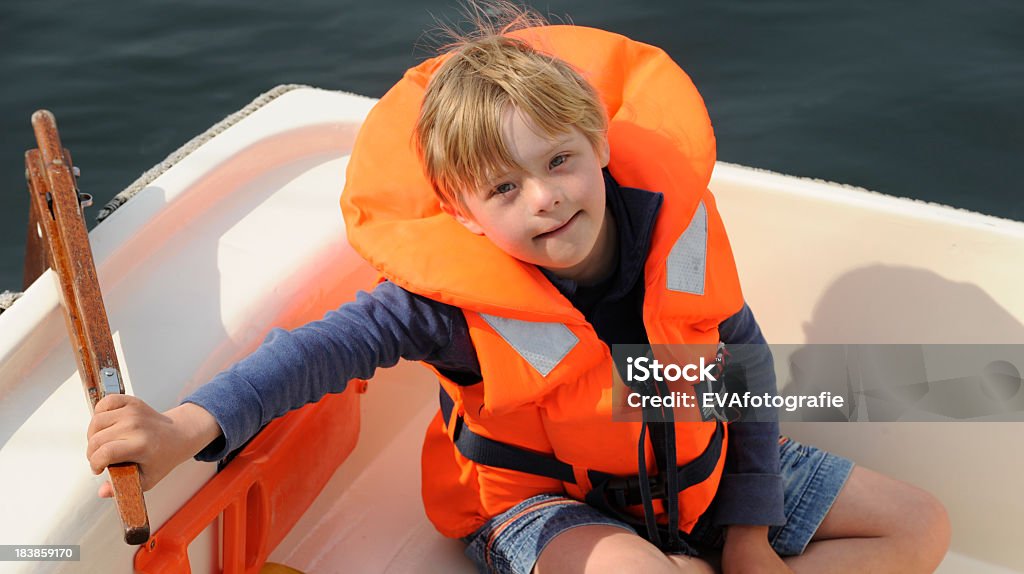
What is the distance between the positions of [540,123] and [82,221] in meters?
0.52

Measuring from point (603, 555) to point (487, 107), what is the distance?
1.80ft

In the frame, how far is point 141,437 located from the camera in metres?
1.09

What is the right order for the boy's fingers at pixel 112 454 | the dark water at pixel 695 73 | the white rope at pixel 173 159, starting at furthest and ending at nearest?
the dark water at pixel 695 73 < the white rope at pixel 173 159 < the boy's fingers at pixel 112 454

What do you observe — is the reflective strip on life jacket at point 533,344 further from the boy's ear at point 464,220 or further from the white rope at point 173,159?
the white rope at point 173,159

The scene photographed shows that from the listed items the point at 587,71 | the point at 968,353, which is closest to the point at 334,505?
the point at 587,71

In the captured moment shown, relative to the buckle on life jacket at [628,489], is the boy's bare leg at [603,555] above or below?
below

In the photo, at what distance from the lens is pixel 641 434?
142 cm

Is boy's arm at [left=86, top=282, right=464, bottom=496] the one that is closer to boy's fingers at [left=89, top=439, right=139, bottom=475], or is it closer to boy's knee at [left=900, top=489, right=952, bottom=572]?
boy's fingers at [left=89, top=439, right=139, bottom=475]

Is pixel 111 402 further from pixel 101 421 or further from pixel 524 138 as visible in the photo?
pixel 524 138

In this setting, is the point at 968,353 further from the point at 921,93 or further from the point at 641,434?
the point at 921,93

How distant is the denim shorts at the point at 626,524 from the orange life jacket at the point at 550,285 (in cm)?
3

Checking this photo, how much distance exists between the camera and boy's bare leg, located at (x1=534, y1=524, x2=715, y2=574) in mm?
1361

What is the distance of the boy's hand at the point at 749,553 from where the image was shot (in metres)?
1.48

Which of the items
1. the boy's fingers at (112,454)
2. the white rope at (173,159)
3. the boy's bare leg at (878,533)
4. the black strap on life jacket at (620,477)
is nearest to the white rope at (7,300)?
the white rope at (173,159)
